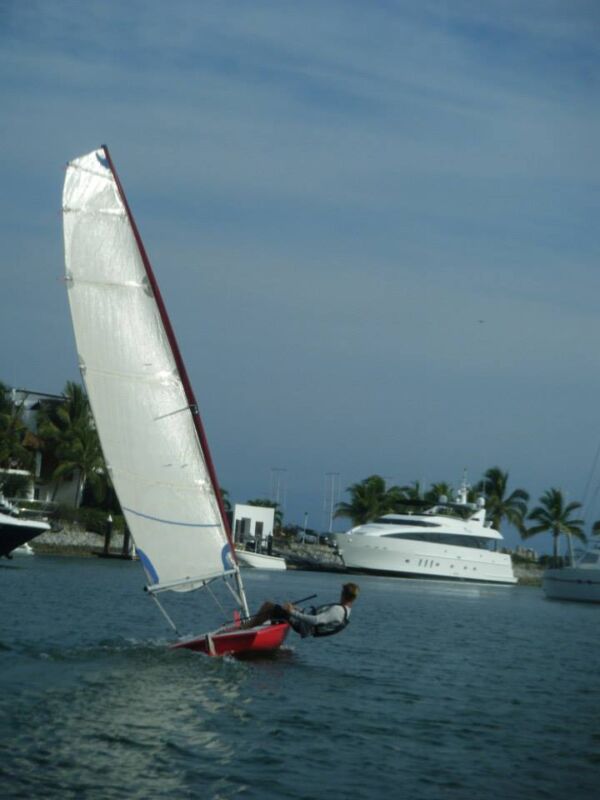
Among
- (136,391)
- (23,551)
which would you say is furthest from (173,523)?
(23,551)

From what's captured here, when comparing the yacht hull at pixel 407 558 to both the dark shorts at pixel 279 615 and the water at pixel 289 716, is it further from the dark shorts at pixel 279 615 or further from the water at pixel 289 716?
the dark shorts at pixel 279 615

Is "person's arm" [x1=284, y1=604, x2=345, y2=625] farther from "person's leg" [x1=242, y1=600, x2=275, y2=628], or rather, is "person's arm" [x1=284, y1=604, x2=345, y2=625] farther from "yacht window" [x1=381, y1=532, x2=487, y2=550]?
"yacht window" [x1=381, y1=532, x2=487, y2=550]

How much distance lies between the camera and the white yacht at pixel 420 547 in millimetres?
72312

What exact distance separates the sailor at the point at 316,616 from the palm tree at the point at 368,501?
7669 cm

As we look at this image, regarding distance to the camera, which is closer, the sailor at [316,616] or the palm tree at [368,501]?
the sailor at [316,616]

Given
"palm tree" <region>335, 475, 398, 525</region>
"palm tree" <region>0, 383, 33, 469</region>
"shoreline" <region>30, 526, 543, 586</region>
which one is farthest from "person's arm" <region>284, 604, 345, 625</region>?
"palm tree" <region>335, 475, 398, 525</region>

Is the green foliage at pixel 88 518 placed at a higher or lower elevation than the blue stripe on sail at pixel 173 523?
higher

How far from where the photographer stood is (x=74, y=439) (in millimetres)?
72938

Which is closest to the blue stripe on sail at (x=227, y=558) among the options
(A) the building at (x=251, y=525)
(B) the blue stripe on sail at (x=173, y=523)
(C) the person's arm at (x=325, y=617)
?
(B) the blue stripe on sail at (x=173, y=523)

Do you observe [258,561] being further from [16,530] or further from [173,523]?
[173,523]

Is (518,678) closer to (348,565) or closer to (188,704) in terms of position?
(188,704)

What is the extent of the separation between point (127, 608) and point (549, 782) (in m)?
19.4

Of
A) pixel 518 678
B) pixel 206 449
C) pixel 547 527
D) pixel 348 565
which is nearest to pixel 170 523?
pixel 206 449

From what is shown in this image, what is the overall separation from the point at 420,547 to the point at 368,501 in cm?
2568
